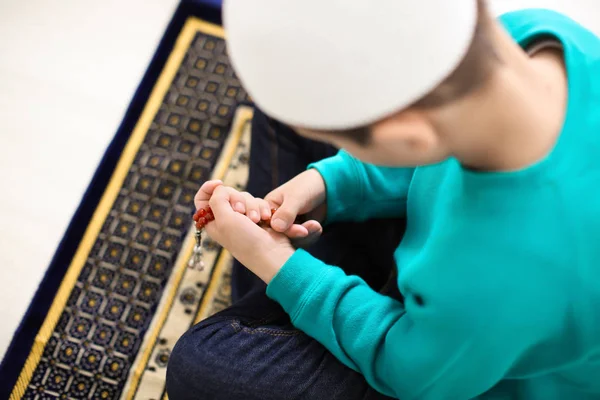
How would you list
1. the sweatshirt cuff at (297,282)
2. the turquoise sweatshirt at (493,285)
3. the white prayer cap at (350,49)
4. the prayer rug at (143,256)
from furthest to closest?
1. the prayer rug at (143,256)
2. the sweatshirt cuff at (297,282)
3. the turquoise sweatshirt at (493,285)
4. the white prayer cap at (350,49)

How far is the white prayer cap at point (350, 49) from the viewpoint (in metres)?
0.40

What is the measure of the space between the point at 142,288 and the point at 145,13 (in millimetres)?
605

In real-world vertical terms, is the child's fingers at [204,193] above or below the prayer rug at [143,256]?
above

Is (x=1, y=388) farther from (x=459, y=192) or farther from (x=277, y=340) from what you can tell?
(x=459, y=192)

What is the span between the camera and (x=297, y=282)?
71cm

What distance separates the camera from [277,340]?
0.78 meters

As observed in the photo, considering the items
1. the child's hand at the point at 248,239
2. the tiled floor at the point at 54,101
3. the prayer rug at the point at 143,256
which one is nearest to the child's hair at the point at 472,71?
the child's hand at the point at 248,239

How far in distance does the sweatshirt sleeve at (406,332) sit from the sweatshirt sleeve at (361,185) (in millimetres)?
125

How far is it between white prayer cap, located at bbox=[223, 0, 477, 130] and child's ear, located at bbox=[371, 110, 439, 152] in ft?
0.06

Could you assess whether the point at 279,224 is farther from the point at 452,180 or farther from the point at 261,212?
the point at 452,180

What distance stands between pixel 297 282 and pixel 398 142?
30cm

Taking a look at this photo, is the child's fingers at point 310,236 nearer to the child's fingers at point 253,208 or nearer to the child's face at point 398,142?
the child's fingers at point 253,208

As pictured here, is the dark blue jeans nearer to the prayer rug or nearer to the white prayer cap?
the prayer rug

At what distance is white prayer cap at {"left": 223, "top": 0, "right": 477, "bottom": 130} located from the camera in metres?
0.40
